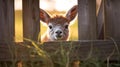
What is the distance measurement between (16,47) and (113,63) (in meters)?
1.04

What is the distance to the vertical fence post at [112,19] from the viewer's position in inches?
189

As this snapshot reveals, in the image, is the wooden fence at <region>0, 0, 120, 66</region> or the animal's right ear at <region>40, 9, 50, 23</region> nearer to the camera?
the wooden fence at <region>0, 0, 120, 66</region>

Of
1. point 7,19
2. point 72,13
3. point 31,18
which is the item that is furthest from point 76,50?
point 72,13

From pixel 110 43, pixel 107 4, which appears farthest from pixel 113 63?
pixel 107 4

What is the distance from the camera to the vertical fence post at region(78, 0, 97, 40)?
507cm

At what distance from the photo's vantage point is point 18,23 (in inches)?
266

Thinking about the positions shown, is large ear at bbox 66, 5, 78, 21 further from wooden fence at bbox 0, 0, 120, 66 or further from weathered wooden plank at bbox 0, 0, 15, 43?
weathered wooden plank at bbox 0, 0, 15, 43

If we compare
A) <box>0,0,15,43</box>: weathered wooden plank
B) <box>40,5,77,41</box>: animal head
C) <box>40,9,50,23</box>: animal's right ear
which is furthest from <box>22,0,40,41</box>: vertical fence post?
<box>40,9,50,23</box>: animal's right ear

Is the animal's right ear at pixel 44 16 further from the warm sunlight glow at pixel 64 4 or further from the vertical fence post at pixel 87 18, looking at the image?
the vertical fence post at pixel 87 18

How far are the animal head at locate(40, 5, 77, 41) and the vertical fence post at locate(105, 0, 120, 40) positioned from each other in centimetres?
224

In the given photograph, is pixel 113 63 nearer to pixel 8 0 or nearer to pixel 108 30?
pixel 108 30

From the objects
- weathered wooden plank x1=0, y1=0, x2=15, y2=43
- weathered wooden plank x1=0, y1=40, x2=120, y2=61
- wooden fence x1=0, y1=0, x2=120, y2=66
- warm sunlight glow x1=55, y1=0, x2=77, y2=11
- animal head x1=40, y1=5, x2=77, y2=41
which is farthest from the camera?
warm sunlight glow x1=55, y1=0, x2=77, y2=11

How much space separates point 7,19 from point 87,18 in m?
0.97

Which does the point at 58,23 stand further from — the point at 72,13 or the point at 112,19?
the point at 112,19
